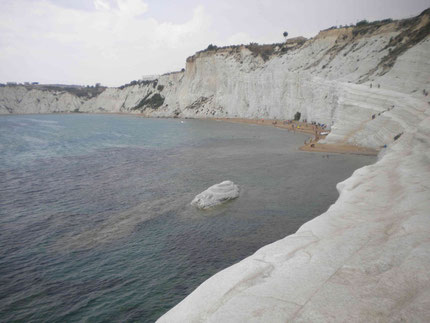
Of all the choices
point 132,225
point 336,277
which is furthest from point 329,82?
point 336,277

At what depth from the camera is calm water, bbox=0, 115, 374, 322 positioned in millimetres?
13375

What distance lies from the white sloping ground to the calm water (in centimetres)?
418

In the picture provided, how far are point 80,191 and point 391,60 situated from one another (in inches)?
2536

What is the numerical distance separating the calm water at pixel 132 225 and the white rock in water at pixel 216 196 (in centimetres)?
84

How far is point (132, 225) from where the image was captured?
20656 mm

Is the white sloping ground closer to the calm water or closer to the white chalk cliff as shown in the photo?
the white chalk cliff

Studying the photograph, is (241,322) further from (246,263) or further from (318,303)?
(246,263)

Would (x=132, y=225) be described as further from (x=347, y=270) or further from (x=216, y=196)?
(x=347, y=270)

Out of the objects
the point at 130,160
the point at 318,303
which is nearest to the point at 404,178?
the point at 318,303

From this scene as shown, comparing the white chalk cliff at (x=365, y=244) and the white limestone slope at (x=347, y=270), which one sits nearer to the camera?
the white limestone slope at (x=347, y=270)

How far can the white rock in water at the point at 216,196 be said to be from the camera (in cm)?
2378

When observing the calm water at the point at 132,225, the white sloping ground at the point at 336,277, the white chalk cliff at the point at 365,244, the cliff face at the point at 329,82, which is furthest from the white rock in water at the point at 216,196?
the cliff face at the point at 329,82

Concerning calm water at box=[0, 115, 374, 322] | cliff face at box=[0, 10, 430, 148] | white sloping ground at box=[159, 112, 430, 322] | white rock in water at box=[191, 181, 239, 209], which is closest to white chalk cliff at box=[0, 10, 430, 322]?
white sloping ground at box=[159, 112, 430, 322]

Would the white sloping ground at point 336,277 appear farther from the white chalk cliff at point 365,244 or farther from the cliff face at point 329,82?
the cliff face at point 329,82
